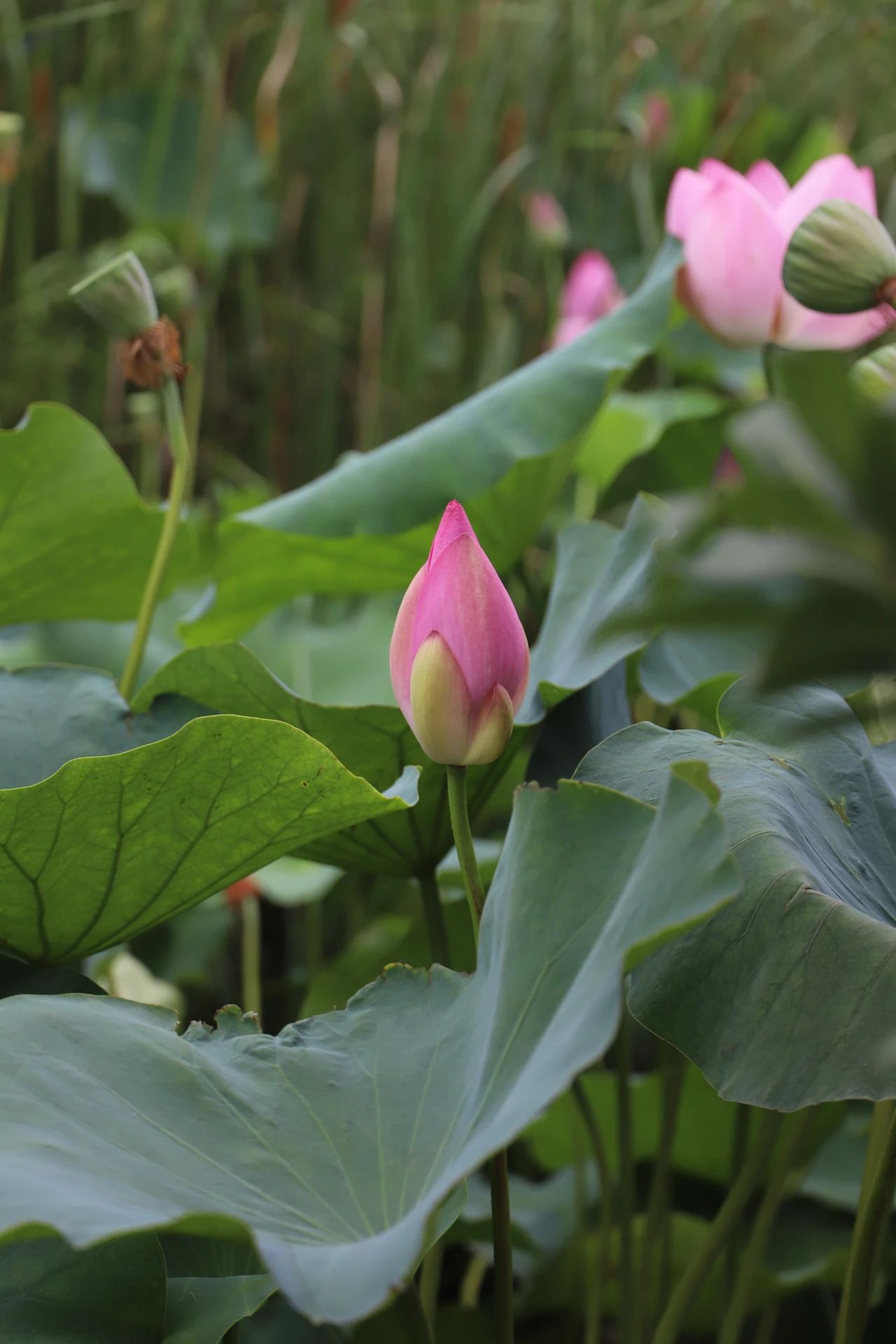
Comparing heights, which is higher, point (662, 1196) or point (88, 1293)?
point (88, 1293)

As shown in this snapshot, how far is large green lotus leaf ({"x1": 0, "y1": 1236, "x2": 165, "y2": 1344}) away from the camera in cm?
35

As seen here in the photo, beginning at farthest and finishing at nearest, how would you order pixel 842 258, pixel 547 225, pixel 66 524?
pixel 547 225 < pixel 66 524 < pixel 842 258

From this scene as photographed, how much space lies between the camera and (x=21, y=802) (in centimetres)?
38

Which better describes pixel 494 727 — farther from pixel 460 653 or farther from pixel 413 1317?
pixel 413 1317

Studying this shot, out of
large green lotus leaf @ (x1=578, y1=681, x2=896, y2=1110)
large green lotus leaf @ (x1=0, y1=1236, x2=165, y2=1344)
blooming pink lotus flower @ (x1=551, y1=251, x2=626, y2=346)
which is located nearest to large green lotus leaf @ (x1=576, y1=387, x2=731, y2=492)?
blooming pink lotus flower @ (x1=551, y1=251, x2=626, y2=346)

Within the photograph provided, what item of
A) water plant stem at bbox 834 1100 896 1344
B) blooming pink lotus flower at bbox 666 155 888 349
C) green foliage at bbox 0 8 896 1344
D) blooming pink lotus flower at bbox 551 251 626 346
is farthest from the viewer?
blooming pink lotus flower at bbox 551 251 626 346

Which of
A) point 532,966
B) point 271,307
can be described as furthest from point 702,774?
point 271,307

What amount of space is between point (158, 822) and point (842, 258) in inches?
12.4

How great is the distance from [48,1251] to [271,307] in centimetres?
161

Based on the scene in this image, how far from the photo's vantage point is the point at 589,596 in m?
0.56

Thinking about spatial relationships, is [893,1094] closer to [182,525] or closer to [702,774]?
[702,774]

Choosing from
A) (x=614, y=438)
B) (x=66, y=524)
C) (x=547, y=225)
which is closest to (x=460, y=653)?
(x=66, y=524)

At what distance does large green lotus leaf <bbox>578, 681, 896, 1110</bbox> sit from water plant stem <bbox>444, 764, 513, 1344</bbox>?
46 millimetres

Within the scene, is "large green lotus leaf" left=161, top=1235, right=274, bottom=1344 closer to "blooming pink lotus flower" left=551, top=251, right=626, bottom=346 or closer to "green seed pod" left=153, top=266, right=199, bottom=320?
"green seed pod" left=153, top=266, right=199, bottom=320
